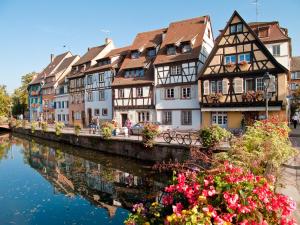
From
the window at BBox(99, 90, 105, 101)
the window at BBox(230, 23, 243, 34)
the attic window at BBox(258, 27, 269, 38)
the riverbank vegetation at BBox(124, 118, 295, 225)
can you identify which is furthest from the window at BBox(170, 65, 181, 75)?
the riverbank vegetation at BBox(124, 118, 295, 225)

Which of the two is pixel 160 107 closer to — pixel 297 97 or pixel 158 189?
pixel 158 189

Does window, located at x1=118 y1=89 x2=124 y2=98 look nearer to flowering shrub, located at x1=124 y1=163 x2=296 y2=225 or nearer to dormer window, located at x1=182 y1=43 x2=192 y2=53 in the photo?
dormer window, located at x1=182 y1=43 x2=192 y2=53

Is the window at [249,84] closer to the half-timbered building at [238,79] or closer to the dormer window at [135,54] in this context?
the half-timbered building at [238,79]

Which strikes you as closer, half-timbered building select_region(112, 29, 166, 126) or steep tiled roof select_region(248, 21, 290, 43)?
steep tiled roof select_region(248, 21, 290, 43)

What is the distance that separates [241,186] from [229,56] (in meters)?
22.5

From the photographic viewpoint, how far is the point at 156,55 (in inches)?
1257

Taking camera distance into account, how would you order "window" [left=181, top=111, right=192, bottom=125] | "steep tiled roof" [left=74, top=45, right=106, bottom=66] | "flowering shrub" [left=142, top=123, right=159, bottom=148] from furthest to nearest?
1. "steep tiled roof" [left=74, top=45, right=106, bottom=66]
2. "window" [left=181, top=111, right=192, bottom=125]
3. "flowering shrub" [left=142, top=123, right=159, bottom=148]

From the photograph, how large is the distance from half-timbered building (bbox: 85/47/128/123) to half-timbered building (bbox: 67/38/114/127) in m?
1.41

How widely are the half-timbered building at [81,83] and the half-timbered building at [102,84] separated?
4.62 ft

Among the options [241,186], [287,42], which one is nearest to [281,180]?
[241,186]

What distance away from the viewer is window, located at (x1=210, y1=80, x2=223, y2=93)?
25.2 metres

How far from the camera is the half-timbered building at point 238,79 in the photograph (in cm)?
2266

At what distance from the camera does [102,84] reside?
37781 mm

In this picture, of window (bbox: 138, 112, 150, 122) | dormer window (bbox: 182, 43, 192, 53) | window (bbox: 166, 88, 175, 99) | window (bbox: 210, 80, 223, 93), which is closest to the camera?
window (bbox: 210, 80, 223, 93)
